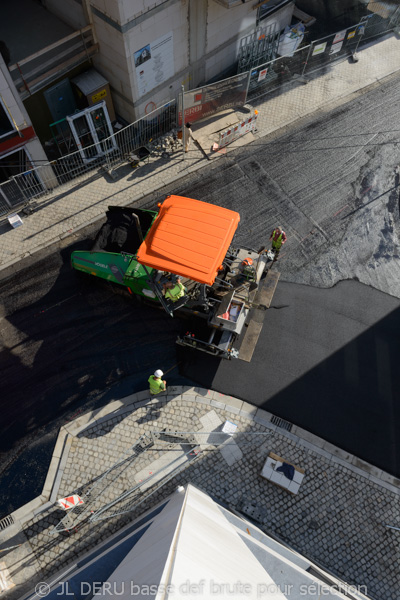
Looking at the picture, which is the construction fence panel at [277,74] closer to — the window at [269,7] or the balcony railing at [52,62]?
the window at [269,7]

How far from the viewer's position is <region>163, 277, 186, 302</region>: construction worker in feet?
36.0

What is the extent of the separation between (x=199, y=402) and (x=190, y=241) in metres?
4.85

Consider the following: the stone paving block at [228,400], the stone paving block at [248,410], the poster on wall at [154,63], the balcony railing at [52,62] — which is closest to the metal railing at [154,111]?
the balcony railing at [52,62]

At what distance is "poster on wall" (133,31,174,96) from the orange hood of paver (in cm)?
737

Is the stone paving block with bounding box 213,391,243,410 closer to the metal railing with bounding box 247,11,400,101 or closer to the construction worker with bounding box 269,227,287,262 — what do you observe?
the construction worker with bounding box 269,227,287,262

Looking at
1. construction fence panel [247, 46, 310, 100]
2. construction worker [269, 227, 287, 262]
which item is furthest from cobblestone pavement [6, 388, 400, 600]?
construction fence panel [247, 46, 310, 100]

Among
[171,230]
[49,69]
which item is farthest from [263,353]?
[49,69]

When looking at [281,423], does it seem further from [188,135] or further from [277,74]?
[277,74]

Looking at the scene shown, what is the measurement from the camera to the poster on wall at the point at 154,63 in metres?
14.8

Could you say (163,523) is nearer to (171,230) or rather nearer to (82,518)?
(82,518)

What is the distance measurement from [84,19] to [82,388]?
13145mm

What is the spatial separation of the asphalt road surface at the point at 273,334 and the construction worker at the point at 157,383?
25.9 inches

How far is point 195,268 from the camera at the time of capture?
9.84 m

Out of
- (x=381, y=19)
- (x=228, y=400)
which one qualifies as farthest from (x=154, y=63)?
(x=228, y=400)
